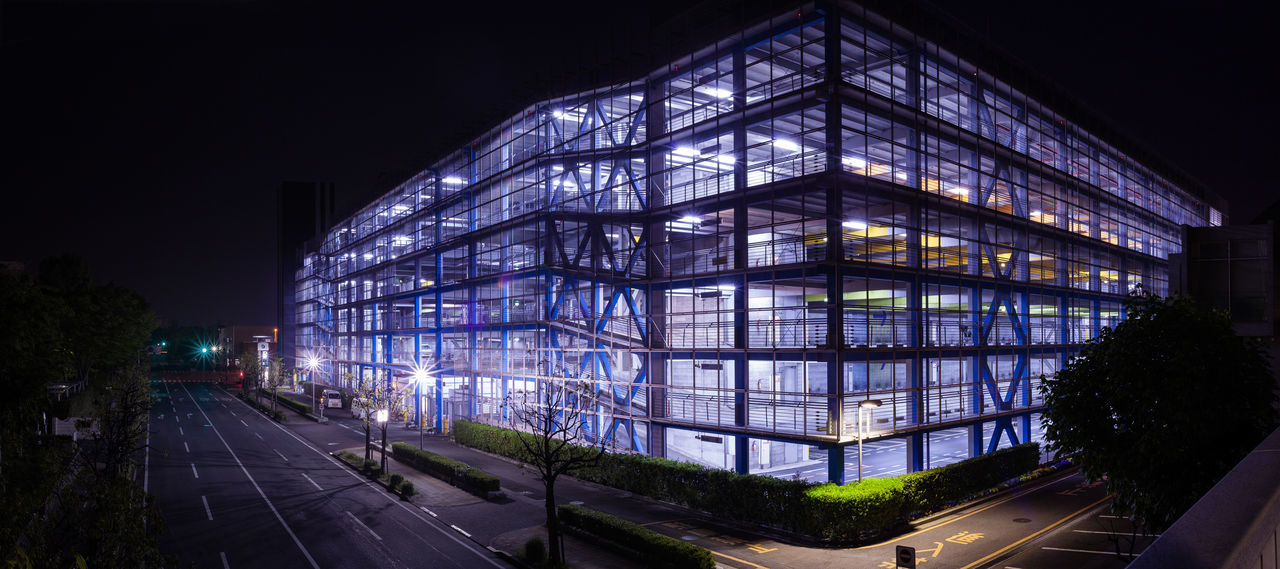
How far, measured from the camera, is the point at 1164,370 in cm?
1213

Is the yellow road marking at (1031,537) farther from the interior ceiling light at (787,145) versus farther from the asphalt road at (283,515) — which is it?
the interior ceiling light at (787,145)

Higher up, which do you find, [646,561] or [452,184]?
[452,184]

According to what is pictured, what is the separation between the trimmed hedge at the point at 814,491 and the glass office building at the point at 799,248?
243 cm

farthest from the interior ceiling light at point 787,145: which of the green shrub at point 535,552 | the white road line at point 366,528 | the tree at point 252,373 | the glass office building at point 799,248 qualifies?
the tree at point 252,373

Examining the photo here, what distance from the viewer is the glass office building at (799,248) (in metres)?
27.9

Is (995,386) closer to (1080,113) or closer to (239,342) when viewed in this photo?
(1080,113)

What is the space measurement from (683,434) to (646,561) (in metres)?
14.8

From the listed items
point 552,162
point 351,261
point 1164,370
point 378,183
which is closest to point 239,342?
point 351,261

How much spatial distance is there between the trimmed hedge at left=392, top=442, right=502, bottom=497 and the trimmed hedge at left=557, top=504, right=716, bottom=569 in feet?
18.7

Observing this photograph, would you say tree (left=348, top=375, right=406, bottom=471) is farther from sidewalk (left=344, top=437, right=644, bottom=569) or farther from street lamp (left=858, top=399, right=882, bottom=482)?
street lamp (left=858, top=399, right=882, bottom=482)

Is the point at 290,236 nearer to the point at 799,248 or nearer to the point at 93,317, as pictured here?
the point at 93,317

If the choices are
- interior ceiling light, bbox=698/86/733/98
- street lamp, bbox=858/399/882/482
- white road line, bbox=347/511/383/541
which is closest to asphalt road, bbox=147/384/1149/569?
white road line, bbox=347/511/383/541

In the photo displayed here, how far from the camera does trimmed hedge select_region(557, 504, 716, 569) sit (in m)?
17.7

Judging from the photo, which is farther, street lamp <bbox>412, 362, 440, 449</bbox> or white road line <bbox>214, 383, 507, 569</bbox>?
street lamp <bbox>412, 362, 440, 449</bbox>
